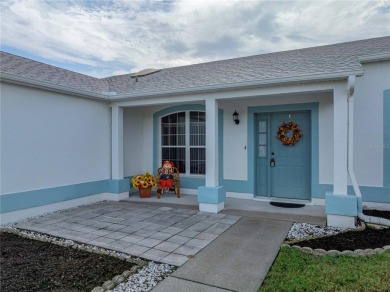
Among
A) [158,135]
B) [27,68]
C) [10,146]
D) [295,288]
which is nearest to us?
[295,288]

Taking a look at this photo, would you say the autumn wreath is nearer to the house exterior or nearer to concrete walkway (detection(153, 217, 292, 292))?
the house exterior

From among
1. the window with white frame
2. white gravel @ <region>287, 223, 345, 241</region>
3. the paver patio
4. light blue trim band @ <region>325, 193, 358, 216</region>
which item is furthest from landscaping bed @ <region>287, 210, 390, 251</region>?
the window with white frame

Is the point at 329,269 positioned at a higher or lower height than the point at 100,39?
lower

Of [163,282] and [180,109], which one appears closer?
[163,282]

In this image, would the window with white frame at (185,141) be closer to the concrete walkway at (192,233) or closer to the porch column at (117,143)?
the concrete walkway at (192,233)

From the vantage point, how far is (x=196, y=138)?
24.6ft

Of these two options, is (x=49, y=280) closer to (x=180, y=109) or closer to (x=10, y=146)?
(x=10, y=146)

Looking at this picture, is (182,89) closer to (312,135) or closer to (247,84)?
(247,84)

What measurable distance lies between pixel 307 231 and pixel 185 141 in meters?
4.37

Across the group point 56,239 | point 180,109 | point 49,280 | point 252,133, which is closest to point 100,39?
point 180,109

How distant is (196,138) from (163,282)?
5106 millimetres

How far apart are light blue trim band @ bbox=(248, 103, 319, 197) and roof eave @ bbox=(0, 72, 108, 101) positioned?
400 centimetres

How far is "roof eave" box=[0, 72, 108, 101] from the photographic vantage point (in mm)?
4636

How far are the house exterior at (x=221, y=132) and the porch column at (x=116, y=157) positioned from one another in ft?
0.09
